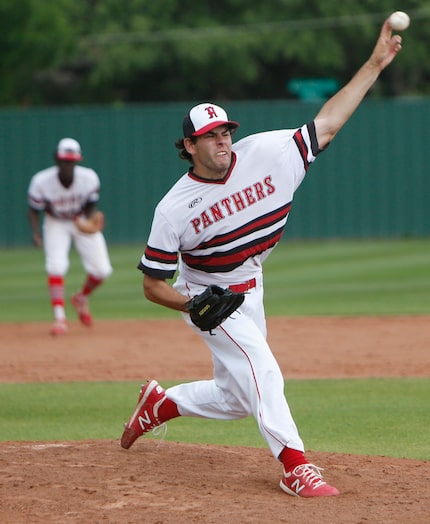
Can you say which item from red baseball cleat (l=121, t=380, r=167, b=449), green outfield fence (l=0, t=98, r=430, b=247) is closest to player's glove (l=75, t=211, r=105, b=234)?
red baseball cleat (l=121, t=380, r=167, b=449)

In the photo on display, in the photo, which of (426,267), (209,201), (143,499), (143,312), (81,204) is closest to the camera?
(143,499)

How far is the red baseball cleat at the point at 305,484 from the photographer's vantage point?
555 centimetres

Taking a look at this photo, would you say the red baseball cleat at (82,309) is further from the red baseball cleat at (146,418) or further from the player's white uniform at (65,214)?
the red baseball cleat at (146,418)

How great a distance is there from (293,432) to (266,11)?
2970 cm

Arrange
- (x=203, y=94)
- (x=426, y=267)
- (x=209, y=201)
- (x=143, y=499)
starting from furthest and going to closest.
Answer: (x=203, y=94) → (x=426, y=267) → (x=209, y=201) → (x=143, y=499)

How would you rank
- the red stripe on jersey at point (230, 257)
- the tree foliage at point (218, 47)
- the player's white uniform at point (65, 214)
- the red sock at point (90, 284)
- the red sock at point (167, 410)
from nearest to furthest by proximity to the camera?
the red stripe on jersey at point (230, 257), the red sock at point (167, 410), the player's white uniform at point (65, 214), the red sock at point (90, 284), the tree foliage at point (218, 47)

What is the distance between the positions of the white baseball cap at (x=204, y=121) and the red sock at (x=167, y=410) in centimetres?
160

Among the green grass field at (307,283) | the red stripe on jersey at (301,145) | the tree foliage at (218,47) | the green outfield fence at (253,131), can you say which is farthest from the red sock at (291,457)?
the tree foliage at (218,47)

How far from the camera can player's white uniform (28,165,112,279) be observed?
12.8 meters

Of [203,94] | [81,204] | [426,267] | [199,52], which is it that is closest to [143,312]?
[81,204]

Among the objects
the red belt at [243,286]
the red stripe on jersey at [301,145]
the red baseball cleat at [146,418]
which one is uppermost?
the red stripe on jersey at [301,145]

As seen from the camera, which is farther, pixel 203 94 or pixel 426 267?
pixel 203 94

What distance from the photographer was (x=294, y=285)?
17047 millimetres

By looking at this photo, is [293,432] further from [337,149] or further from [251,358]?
[337,149]
